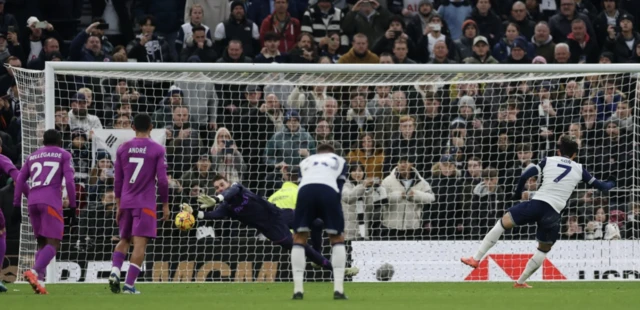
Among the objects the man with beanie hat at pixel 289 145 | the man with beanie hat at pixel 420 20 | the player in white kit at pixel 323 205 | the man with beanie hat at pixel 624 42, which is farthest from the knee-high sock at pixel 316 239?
the man with beanie hat at pixel 624 42

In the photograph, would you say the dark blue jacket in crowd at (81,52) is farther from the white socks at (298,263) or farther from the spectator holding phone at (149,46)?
the white socks at (298,263)

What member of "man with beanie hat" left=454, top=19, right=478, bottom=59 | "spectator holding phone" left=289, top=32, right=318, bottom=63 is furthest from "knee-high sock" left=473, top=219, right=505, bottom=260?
"man with beanie hat" left=454, top=19, right=478, bottom=59

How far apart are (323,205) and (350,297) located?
128cm

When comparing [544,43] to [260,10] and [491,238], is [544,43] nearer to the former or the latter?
[260,10]

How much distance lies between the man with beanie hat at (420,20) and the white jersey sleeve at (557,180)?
7.45 m

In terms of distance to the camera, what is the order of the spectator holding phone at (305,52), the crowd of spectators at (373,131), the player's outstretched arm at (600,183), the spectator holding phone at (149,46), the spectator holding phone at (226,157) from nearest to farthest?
1. the player's outstretched arm at (600,183)
2. the crowd of spectators at (373,131)
3. the spectator holding phone at (226,157)
4. the spectator holding phone at (305,52)
5. the spectator holding phone at (149,46)

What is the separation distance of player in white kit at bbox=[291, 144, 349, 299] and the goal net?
4610 millimetres

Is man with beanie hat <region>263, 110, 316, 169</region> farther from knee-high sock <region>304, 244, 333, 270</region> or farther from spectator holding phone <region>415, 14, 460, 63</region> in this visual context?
spectator holding phone <region>415, 14, 460, 63</region>

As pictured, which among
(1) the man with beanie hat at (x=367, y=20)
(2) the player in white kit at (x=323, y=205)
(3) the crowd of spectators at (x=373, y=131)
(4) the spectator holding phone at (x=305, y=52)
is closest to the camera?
(2) the player in white kit at (x=323, y=205)

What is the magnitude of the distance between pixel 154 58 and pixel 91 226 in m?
4.40

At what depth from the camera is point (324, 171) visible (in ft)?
41.2

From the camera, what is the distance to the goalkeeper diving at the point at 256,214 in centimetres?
1614

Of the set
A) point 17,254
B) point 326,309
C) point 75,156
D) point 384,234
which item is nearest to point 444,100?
point 384,234

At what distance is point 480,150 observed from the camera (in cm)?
1909
